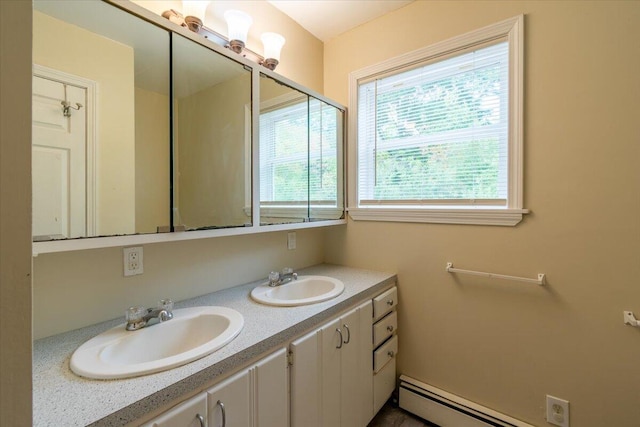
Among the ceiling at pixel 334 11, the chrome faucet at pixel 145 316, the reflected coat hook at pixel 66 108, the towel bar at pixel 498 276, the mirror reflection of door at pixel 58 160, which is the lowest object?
the chrome faucet at pixel 145 316

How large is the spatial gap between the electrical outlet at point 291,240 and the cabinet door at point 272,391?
96cm

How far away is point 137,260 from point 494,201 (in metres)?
1.84

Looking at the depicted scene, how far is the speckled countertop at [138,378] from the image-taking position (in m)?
0.67

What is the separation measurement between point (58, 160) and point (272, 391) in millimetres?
1096

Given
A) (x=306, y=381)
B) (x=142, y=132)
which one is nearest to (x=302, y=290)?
(x=306, y=381)

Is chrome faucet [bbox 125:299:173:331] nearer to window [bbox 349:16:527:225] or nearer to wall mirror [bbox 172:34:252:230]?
wall mirror [bbox 172:34:252:230]

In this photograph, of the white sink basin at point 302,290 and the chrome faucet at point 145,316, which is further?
the white sink basin at point 302,290

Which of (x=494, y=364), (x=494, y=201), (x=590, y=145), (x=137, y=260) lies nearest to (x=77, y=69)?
(x=137, y=260)

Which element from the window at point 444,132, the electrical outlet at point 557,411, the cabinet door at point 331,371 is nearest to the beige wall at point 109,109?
the cabinet door at point 331,371

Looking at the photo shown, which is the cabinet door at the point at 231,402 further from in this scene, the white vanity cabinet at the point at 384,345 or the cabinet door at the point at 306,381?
the white vanity cabinet at the point at 384,345

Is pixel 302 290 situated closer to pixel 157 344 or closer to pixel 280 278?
pixel 280 278

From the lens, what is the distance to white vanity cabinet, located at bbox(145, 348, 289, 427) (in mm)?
801

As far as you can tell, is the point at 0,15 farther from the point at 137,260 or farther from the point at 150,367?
the point at 137,260

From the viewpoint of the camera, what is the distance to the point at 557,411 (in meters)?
1.42
